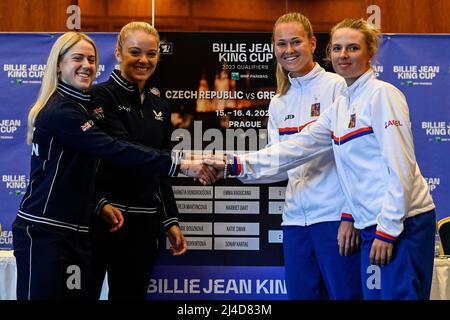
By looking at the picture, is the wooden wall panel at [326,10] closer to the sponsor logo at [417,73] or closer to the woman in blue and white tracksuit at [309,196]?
the sponsor logo at [417,73]

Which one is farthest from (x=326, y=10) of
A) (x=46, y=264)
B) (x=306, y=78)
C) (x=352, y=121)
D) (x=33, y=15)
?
(x=46, y=264)

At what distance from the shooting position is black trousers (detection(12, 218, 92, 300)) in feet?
8.28

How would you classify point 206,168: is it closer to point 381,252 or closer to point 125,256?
point 125,256

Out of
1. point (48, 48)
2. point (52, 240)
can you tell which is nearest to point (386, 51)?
Answer: point (48, 48)

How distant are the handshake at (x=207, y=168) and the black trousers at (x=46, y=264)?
0.77 metres

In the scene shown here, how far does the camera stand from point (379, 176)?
97.6 inches

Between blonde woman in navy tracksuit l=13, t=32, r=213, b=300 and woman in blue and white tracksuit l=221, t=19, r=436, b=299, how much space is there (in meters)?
0.97

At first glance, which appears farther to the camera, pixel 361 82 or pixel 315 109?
pixel 315 109

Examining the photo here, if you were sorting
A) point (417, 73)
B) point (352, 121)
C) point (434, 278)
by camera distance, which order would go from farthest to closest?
point (417, 73)
point (434, 278)
point (352, 121)

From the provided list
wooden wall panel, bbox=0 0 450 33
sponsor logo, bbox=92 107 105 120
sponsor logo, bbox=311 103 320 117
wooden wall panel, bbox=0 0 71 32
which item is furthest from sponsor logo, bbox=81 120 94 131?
wooden wall panel, bbox=0 0 450 33

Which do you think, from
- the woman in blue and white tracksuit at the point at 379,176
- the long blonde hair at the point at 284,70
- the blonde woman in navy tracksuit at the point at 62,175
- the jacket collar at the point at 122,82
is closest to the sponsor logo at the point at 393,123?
the woman in blue and white tracksuit at the point at 379,176

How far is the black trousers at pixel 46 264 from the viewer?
8.28ft

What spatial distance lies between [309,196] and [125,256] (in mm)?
980
